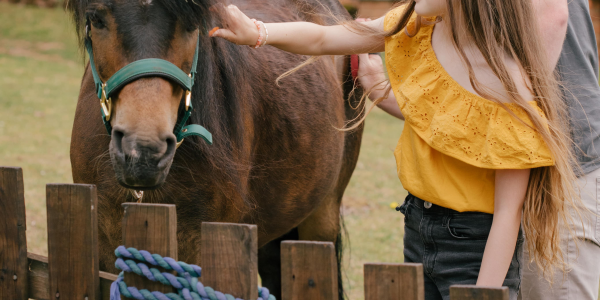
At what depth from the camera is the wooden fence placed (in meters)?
1.35

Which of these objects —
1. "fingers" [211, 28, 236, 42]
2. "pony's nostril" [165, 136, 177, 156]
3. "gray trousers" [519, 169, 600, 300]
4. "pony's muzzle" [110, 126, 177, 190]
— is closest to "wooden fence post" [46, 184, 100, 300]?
"pony's muzzle" [110, 126, 177, 190]

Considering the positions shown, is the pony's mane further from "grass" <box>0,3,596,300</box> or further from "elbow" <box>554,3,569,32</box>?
"elbow" <box>554,3,569,32</box>

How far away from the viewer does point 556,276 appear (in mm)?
2281

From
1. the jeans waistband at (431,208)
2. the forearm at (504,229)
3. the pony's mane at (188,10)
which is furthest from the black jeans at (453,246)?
the pony's mane at (188,10)

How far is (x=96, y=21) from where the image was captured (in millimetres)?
1905

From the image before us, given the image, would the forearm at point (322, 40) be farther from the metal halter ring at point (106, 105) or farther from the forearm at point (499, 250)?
the forearm at point (499, 250)

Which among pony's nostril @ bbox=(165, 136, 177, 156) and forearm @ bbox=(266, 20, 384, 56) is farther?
forearm @ bbox=(266, 20, 384, 56)

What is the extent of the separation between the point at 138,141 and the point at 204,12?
56 cm

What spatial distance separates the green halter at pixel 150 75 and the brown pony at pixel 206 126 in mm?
25

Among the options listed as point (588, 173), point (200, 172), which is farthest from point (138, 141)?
point (588, 173)

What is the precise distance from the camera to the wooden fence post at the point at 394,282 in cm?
132

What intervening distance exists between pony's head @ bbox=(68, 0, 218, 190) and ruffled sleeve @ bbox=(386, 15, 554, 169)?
76cm

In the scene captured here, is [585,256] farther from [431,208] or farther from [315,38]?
[315,38]

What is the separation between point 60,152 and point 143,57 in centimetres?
644
